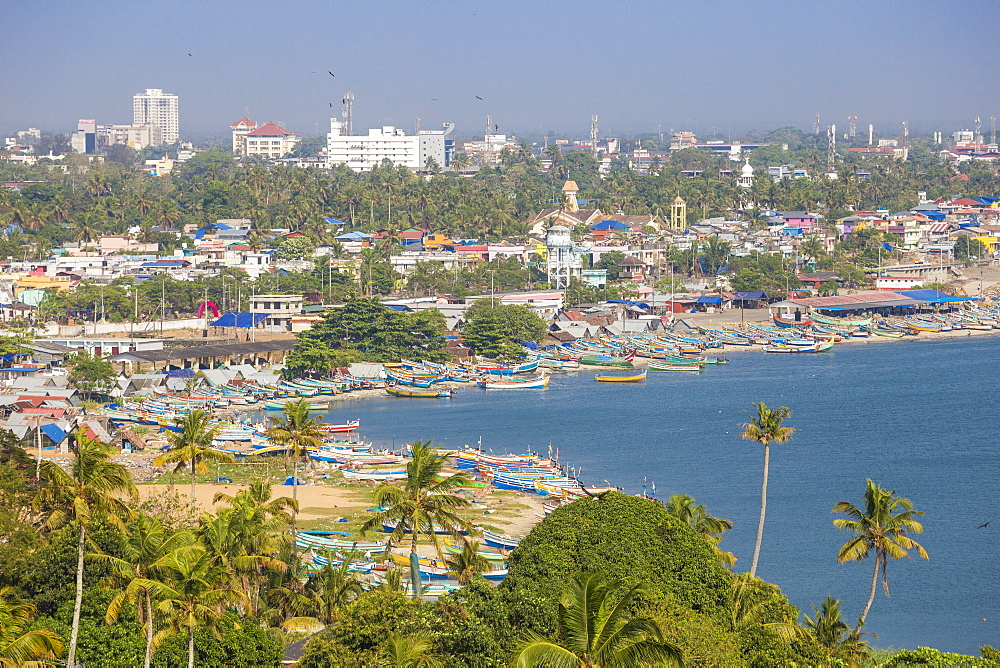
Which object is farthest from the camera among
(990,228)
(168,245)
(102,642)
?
(990,228)

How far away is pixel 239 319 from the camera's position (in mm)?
49812

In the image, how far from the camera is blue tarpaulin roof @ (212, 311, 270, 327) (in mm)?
49381

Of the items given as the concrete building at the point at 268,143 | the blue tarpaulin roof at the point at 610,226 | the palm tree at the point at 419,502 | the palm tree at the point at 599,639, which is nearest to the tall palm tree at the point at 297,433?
the palm tree at the point at 419,502

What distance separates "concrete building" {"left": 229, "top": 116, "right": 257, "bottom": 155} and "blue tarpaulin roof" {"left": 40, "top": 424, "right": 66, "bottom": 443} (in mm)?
112787

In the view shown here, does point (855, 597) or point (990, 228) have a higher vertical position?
point (990, 228)

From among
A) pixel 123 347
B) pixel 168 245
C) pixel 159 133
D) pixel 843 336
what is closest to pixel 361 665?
pixel 123 347

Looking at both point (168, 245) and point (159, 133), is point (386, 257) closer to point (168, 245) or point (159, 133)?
point (168, 245)

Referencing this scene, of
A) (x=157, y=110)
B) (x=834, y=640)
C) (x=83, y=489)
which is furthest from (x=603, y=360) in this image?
(x=157, y=110)

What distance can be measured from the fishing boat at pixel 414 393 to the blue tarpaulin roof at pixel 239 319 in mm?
9593

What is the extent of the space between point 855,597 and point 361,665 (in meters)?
11.3

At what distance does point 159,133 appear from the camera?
180m

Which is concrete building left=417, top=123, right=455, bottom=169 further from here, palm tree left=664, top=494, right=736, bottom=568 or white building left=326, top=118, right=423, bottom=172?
palm tree left=664, top=494, right=736, bottom=568

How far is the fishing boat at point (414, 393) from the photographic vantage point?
4112cm

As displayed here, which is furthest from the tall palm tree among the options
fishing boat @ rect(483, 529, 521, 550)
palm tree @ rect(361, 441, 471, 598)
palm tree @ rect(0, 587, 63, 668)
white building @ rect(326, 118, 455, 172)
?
white building @ rect(326, 118, 455, 172)
